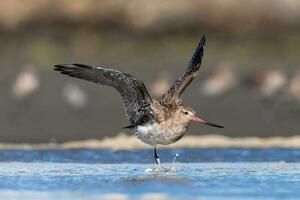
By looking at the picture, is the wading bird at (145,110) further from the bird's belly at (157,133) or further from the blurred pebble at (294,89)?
the blurred pebble at (294,89)

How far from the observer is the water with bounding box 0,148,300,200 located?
12133 mm

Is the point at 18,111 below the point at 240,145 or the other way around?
the other way around

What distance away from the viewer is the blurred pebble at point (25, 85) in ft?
72.8

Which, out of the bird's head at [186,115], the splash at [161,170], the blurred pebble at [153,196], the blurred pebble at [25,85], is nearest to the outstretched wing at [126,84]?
the bird's head at [186,115]

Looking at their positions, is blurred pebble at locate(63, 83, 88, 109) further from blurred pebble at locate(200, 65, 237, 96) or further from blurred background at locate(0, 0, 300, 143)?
blurred pebble at locate(200, 65, 237, 96)

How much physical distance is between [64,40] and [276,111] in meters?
8.59

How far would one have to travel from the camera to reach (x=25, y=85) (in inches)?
887

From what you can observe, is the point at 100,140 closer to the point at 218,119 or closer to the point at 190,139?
the point at 190,139

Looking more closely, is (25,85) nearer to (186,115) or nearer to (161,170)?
(186,115)

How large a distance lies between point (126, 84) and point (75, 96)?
24.9ft

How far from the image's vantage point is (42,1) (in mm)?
29688

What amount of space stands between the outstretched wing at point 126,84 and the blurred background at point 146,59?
4001 millimetres

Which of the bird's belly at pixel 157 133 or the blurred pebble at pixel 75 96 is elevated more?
the blurred pebble at pixel 75 96

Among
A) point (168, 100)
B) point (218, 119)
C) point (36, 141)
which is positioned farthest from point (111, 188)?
point (218, 119)
